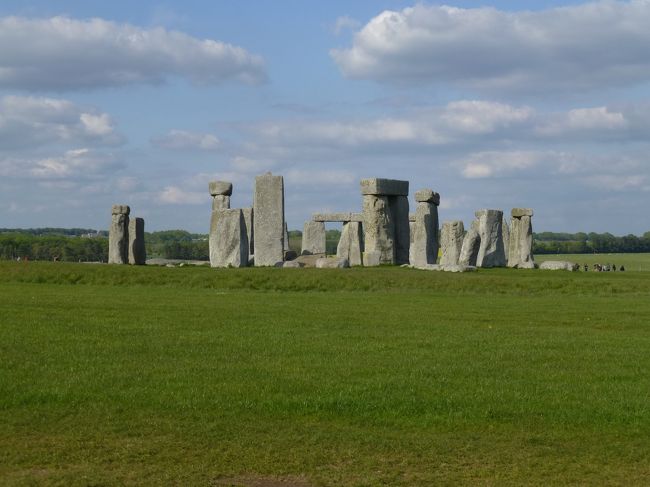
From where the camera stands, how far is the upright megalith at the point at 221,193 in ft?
122

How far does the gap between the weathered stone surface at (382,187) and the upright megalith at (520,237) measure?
21.7 ft

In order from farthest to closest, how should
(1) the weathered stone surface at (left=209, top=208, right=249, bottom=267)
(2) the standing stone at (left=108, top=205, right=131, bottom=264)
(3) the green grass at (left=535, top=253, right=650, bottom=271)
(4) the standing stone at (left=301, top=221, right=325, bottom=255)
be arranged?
(3) the green grass at (left=535, top=253, right=650, bottom=271)
(4) the standing stone at (left=301, top=221, right=325, bottom=255)
(2) the standing stone at (left=108, top=205, right=131, bottom=264)
(1) the weathered stone surface at (left=209, top=208, right=249, bottom=267)

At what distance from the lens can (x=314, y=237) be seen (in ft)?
150

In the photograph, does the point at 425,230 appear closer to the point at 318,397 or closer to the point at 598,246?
the point at 318,397

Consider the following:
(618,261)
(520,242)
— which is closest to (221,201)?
(520,242)

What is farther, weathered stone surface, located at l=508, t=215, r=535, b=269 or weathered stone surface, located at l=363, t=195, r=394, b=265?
weathered stone surface, located at l=508, t=215, r=535, b=269

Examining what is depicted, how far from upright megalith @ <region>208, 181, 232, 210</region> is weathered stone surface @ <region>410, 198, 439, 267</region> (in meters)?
7.66

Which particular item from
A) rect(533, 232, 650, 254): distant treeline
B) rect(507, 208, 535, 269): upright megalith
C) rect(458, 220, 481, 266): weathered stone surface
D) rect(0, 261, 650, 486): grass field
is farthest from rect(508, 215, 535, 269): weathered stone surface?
rect(533, 232, 650, 254): distant treeline

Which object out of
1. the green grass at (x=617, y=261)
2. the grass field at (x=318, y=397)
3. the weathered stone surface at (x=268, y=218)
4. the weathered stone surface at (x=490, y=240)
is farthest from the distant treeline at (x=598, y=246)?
the grass field at (x=318, y=397)

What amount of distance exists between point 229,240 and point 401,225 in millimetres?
7612

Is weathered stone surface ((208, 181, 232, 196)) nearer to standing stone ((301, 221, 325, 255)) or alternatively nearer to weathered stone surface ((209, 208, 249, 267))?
weathered stone surface ((209, 208, 249, 267))

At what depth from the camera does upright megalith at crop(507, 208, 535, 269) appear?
1551 inches

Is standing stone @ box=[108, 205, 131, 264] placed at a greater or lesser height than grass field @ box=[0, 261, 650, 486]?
greater

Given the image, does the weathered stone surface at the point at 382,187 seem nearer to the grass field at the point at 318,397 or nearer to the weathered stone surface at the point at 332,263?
the weathered stone surface at the point at 332,263
